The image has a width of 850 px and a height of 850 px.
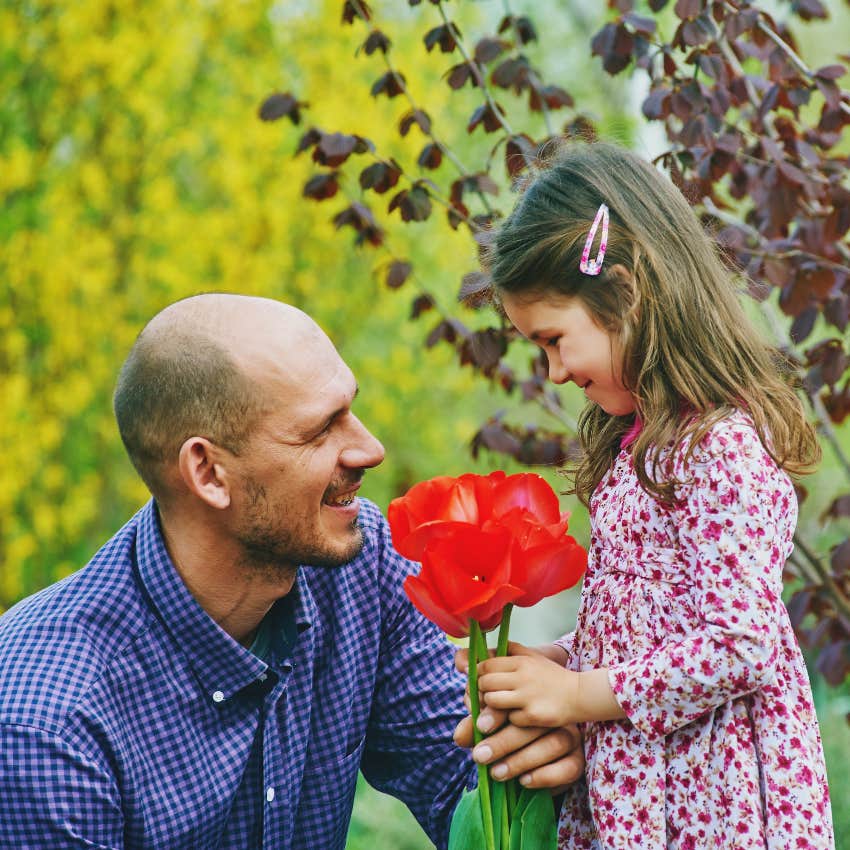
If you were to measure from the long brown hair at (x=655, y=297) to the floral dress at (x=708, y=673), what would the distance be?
7cm

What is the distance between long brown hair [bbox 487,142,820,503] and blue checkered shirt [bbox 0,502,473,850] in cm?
67

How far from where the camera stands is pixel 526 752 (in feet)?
5.33

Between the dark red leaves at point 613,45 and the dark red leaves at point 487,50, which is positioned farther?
the dark red leaves at point 487,50

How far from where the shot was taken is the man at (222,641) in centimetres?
187

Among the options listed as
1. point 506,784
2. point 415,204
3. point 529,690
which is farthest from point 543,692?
point 415,204

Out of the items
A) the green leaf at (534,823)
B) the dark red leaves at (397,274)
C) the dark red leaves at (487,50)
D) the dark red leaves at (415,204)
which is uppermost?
the dark red leaves at (487,50)

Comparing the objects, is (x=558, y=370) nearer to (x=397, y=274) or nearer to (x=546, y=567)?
(x=546, y=567)

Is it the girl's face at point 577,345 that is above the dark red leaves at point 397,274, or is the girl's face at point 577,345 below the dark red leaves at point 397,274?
above

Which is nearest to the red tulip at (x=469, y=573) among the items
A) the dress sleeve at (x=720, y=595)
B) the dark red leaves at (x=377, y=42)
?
the dress sleeve at (x=720, y=595)

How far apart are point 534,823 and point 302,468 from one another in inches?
27.1

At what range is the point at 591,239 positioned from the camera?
1.71 metres

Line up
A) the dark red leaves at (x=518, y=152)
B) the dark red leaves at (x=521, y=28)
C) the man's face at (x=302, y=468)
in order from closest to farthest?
the man's face at (x=302, y=468) < the dark red leaves at (x=518, y=152) < the dark red leaves at (x=521, y=28)

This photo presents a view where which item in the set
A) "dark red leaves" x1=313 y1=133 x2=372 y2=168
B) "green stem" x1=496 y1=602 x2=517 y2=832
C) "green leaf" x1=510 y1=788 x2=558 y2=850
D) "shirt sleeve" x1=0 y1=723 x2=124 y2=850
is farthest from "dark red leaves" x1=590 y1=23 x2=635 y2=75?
"shirt sleeve" x1=0 y1=723 x2=124 y2=850

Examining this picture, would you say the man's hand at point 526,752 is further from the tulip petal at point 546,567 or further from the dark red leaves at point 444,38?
the dark red leaves at point 444,38
